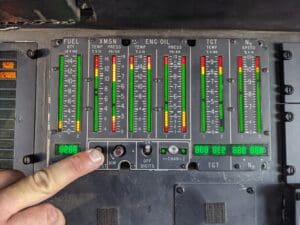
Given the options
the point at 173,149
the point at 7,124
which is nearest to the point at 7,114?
the point at 7,124

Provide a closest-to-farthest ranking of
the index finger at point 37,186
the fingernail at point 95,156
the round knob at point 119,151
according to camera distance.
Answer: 1. the index finger at point 37,186
2. the fingernail at point 95,156
3. the round knob at point 119,151

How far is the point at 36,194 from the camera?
1.53 metres

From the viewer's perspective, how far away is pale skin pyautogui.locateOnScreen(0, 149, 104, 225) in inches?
59.4

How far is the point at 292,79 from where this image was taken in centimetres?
200

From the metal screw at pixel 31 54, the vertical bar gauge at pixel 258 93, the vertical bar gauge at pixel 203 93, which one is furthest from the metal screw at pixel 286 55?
the metal screw at pixel 31 54

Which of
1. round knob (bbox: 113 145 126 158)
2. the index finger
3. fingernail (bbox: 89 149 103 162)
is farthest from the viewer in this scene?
round knob (bbox: 113 145 126 158)

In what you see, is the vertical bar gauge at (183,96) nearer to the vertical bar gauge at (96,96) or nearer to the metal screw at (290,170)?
the vertical bar gauge at (96,96)

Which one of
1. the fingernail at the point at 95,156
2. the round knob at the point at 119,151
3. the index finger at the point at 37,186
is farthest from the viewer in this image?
the round knob at the point at 119,151

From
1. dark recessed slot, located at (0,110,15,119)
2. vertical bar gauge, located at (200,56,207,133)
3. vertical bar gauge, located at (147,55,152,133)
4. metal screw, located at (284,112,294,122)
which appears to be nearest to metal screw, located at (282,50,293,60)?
metal screw, located at (284,112,294,122)

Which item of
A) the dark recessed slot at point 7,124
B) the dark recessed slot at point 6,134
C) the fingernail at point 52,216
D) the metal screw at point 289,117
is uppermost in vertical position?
the metal screw at point 289,117

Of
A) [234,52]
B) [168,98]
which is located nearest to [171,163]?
[168,98]

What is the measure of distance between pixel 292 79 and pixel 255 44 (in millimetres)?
221

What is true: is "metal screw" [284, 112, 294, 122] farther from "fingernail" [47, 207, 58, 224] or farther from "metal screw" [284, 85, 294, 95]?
"fingernail" [47, 207, 58, 224]

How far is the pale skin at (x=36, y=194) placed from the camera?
1.51 meters
